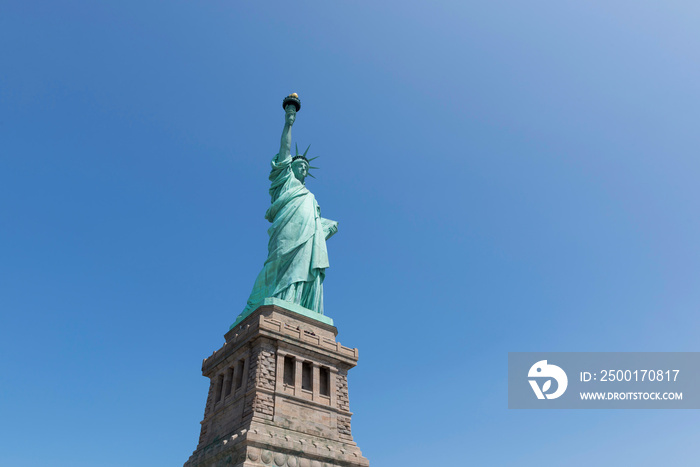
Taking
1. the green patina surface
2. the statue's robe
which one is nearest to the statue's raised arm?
the statue's robe

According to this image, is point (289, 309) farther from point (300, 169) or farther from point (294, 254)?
point (300, 169)

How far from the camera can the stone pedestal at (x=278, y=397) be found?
2834 cm

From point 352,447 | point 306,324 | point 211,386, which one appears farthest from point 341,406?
point 211,386

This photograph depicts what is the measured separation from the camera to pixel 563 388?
29734 millimetres

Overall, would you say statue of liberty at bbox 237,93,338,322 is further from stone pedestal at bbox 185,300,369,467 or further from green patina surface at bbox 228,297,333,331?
stone pedestal at bbox 185,300,369,467

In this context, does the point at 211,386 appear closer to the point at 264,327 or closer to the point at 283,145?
the point at 264,327

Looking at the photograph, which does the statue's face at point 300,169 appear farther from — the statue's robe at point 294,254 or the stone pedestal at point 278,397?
the stone pedestal at point 278,397

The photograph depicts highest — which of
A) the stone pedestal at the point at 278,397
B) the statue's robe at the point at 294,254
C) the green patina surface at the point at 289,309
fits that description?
the statue's robe at the point at 294,254

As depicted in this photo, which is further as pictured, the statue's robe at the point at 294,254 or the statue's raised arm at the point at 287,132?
the statue's raised arm at the point at 287,132

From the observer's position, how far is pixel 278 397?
30344mm

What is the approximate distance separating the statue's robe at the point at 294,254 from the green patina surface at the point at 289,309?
1.75 ft

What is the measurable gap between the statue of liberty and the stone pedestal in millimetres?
2128

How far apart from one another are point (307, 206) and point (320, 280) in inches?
219

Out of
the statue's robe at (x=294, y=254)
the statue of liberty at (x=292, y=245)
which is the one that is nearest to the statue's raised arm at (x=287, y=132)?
the statue of liberty at (x=292, y=245)
